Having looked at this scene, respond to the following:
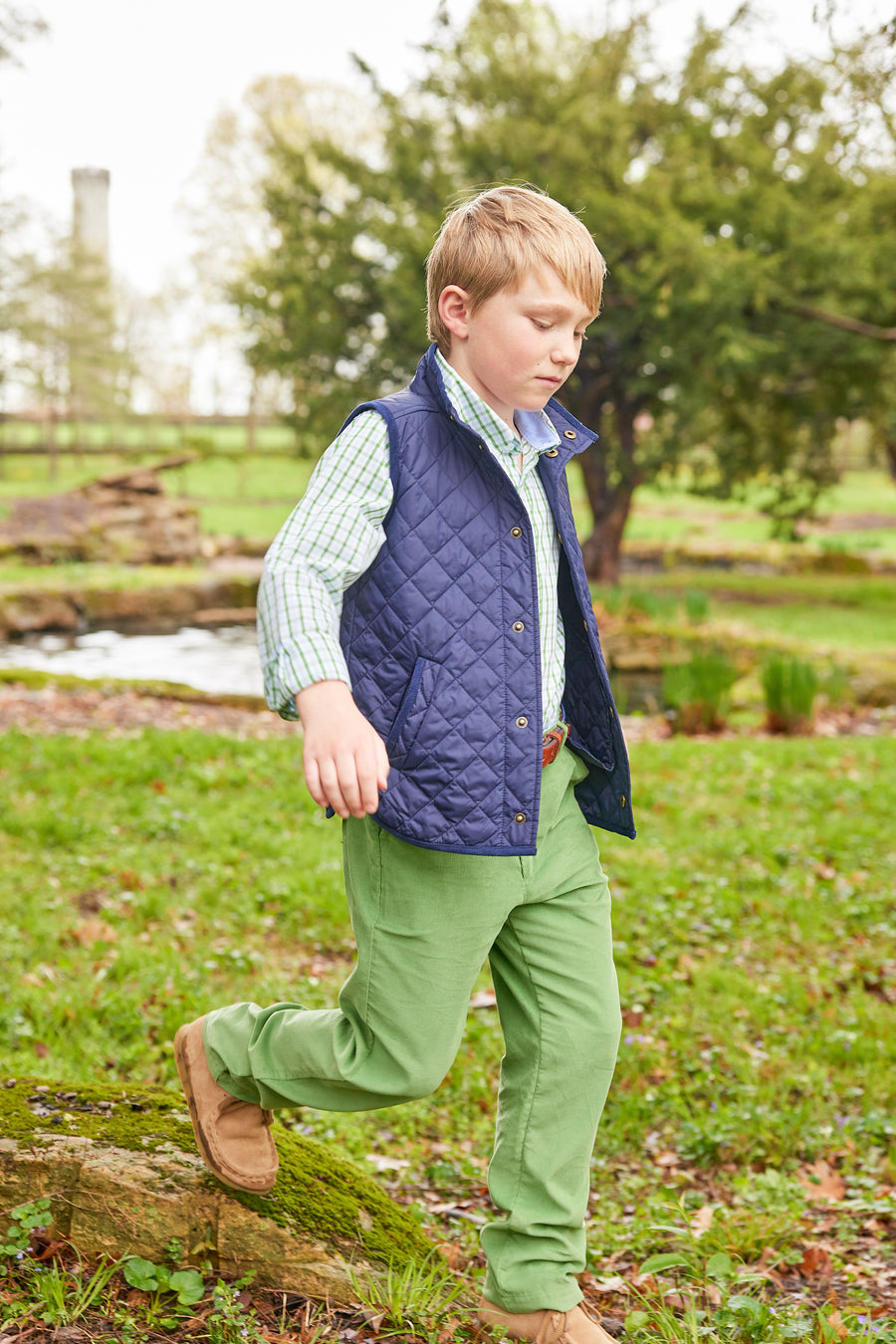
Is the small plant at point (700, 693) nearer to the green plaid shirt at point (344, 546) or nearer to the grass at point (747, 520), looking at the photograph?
the green plaid shirt at point (344, 546)

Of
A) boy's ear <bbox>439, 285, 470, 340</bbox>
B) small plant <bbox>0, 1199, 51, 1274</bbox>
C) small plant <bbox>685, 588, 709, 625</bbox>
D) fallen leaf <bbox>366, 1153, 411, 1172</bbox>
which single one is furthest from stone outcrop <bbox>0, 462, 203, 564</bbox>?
boy's ear <bbox>439, 285, 470, 340</bbox>

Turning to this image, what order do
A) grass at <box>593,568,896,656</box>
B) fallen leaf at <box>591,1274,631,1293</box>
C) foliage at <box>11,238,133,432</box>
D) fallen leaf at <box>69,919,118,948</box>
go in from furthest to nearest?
foliage at <box>11,238,133,432</box> → grass at <box>593,568,896,656</box> → fallen leaf at <box>69,919,118,948</box> → fallen leaf at <box>591,1274,631,1293</box>

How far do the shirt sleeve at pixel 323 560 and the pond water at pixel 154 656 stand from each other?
8894 millimetres

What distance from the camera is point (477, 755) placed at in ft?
6.18

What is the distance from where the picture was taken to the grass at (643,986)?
271 centimetres

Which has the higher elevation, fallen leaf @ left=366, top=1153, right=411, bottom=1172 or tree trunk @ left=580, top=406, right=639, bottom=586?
tree trunk @ left=580, top=406, right=639, bottom=586

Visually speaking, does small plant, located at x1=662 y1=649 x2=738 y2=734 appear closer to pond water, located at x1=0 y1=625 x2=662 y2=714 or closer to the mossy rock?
pond water, located at x1=0 y1=625 x2=662 y2=714

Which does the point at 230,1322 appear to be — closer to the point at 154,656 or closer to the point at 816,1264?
the point at 816,1264

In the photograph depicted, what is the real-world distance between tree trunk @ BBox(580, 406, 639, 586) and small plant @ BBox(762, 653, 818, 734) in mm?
9770

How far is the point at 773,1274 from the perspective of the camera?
8.27 ft

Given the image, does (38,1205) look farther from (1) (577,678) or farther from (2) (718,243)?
(2) (718,243)

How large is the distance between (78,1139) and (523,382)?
1.67m

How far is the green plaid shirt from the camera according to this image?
5.30 feet

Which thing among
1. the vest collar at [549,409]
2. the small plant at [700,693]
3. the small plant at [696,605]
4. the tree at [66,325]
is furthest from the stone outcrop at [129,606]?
the tree at [66,325]
